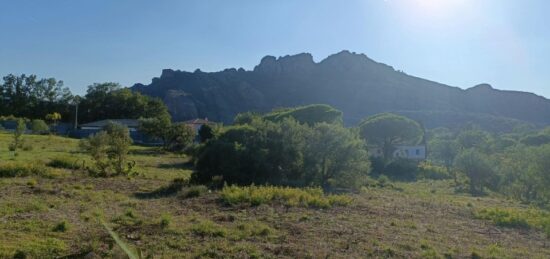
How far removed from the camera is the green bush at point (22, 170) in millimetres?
22030

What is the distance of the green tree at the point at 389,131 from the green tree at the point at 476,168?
25.0 meters

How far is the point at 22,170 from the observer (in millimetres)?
22562

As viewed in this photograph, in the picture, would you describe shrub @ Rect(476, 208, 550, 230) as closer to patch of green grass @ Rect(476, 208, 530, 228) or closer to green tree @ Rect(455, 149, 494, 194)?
patch of green grass @ Rect(476, 208, 530, 228)

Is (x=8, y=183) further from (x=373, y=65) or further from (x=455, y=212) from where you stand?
(x=373, y=65)

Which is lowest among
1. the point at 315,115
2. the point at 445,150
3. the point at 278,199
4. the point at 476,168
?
the point at 278,199

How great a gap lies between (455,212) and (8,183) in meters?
17.6

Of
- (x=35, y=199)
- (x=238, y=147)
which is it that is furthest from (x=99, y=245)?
(x=238, y=147)

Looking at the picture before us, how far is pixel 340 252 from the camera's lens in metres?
9.77

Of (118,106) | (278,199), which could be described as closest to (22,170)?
(278,199)

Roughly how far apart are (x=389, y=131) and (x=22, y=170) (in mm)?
45427

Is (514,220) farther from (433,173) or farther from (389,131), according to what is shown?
(389,131)

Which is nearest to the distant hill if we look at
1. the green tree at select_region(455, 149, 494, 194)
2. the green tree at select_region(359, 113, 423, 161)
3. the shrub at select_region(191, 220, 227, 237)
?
the green tree at select_region(359, 113, 423, 161)

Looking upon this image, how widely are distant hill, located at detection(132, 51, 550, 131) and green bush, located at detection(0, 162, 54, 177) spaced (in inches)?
4283

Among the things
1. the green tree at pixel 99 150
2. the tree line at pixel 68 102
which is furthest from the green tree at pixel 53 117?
the green tree at pixel 99 150
